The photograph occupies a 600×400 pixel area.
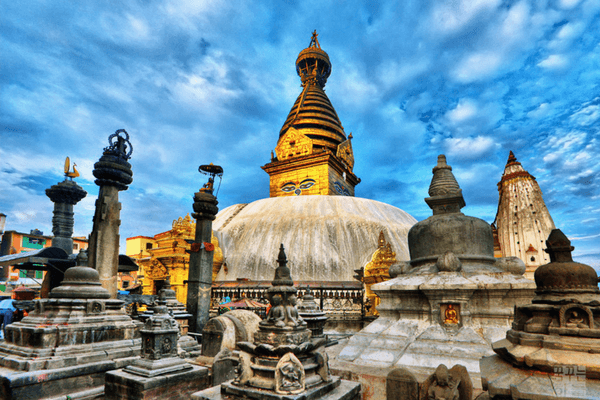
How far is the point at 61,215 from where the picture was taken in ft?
57.9

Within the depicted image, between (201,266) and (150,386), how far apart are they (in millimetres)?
7917

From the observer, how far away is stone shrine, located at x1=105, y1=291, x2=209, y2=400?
4859 mm

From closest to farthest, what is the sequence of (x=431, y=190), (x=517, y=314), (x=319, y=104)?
1. (x=517, y=314)
2. (x=431, y=190)
3. (x=319, y=104)

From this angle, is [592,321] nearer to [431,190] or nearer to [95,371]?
[431,190]

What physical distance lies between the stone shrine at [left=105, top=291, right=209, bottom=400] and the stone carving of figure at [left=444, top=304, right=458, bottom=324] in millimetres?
4432

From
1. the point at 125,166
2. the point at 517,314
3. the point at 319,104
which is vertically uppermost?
the point at 319,104

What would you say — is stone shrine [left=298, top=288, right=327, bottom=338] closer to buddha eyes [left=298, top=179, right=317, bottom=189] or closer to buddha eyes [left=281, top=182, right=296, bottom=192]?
buddha eyes [left=298, top=179, right=317, bottom=189]

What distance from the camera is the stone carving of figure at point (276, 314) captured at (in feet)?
13.3

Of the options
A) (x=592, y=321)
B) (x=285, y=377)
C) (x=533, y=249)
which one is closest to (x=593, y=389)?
(x=592, y=321)

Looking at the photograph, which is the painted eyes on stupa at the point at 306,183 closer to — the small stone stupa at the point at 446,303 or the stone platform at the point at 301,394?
the small stone stupa at the point at 446,303

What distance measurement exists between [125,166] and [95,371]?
657cm

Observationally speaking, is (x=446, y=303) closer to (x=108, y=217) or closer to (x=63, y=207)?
(x=108, y=217)

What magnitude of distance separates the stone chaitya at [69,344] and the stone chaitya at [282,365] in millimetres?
2945

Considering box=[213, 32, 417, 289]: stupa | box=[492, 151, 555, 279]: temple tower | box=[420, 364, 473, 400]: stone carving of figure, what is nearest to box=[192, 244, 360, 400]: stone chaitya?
box=[420, 364, 473, 400]: stone carving of figure
